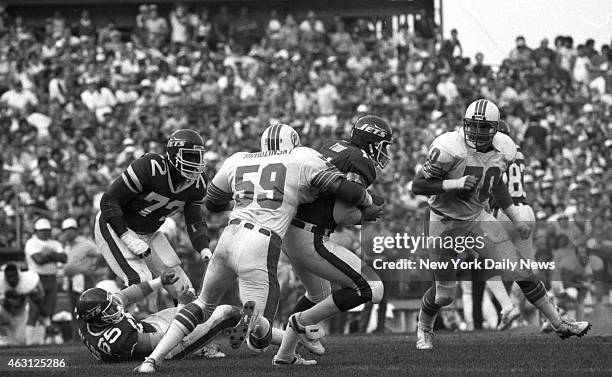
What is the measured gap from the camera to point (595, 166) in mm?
17844

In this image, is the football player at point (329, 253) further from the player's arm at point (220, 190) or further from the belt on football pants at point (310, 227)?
the player's arm at point (220, 190)

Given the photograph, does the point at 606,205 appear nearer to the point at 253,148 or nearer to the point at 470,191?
the point at 253,148

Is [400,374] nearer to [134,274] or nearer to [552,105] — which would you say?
[134,274]

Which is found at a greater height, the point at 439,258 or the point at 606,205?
the point at 439,258

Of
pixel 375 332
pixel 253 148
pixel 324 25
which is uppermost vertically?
pixel 324 25

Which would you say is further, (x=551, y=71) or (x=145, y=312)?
(x=551, y=71)

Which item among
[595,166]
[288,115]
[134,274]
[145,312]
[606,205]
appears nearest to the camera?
[134,274]

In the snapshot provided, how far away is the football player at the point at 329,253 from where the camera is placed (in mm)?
7875

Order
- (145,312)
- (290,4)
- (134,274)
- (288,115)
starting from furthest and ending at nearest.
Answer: (290,4) → (288,115) → (145,312) → (134,274)

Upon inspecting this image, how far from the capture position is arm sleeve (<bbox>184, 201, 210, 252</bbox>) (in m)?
9.49

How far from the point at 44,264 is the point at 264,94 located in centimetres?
734

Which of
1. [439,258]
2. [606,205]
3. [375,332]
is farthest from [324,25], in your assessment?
[439,258]

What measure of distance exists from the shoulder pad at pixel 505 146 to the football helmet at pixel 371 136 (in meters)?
1.46

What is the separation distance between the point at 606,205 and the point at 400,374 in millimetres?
9341
